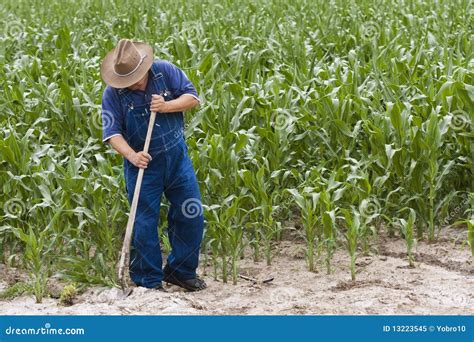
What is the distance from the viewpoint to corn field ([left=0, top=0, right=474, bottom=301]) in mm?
5676

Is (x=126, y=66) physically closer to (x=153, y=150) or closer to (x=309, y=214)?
(x=153, y=150)

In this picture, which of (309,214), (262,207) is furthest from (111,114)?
(309,214)

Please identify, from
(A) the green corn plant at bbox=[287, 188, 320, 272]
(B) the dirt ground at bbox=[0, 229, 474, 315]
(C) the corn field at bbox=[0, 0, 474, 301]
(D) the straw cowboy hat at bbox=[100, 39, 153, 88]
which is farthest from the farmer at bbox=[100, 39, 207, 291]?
(A) the green corn plant at bbox=[287, 188, 320, 272]

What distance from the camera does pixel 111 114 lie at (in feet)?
16.8

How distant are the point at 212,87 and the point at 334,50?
2.55 m

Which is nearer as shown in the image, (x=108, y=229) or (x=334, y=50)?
(x=108, y=229)

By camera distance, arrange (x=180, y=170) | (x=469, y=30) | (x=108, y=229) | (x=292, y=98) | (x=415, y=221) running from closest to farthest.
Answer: (x=180, y=170) → (x=108, y=229) → (x=415, y=221) → (x=292, y=98) → (x=469, y=30)

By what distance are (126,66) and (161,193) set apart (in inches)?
29.1

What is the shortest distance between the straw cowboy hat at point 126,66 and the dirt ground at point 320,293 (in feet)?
3.75

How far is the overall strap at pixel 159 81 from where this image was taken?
5188 mm

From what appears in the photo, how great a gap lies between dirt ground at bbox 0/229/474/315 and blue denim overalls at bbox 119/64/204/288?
6.8 inches

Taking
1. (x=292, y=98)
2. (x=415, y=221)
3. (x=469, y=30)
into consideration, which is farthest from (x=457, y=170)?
(x=469, y=30)

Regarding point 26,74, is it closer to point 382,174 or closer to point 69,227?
point 69,227

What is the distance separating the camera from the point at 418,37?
9602mm
